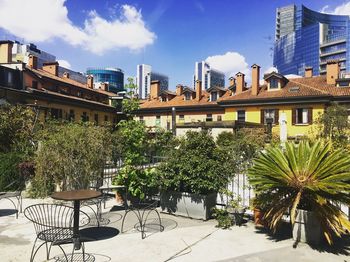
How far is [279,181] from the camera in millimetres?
6691

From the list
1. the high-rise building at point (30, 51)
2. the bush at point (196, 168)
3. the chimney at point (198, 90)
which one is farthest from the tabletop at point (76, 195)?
the high-rise building at point (30, 51)

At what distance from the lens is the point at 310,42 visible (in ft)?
427

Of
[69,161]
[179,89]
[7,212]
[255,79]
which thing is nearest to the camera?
[7,212]

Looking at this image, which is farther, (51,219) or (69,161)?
(69,161)

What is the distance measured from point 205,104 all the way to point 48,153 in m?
29.3

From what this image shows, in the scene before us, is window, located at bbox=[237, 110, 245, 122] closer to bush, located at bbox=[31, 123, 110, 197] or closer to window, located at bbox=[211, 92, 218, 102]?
window, located at bbox=[211, 92, 218, 102]

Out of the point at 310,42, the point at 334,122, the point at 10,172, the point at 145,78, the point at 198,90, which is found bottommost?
the point at 10,172

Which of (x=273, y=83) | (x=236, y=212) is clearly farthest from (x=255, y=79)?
(x=236, y=212)

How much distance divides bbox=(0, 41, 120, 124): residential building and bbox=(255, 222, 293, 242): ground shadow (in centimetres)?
2079

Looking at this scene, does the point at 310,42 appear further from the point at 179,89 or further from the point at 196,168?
the point at 196,168

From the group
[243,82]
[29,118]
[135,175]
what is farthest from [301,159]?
[243,82]

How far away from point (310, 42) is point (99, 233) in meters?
142

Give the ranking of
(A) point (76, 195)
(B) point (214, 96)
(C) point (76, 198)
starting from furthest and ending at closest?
1. (B) point (214, 96)
2. (A) point (76, 195)
3. (C) point (76, 198)

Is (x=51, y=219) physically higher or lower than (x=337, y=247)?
higher
